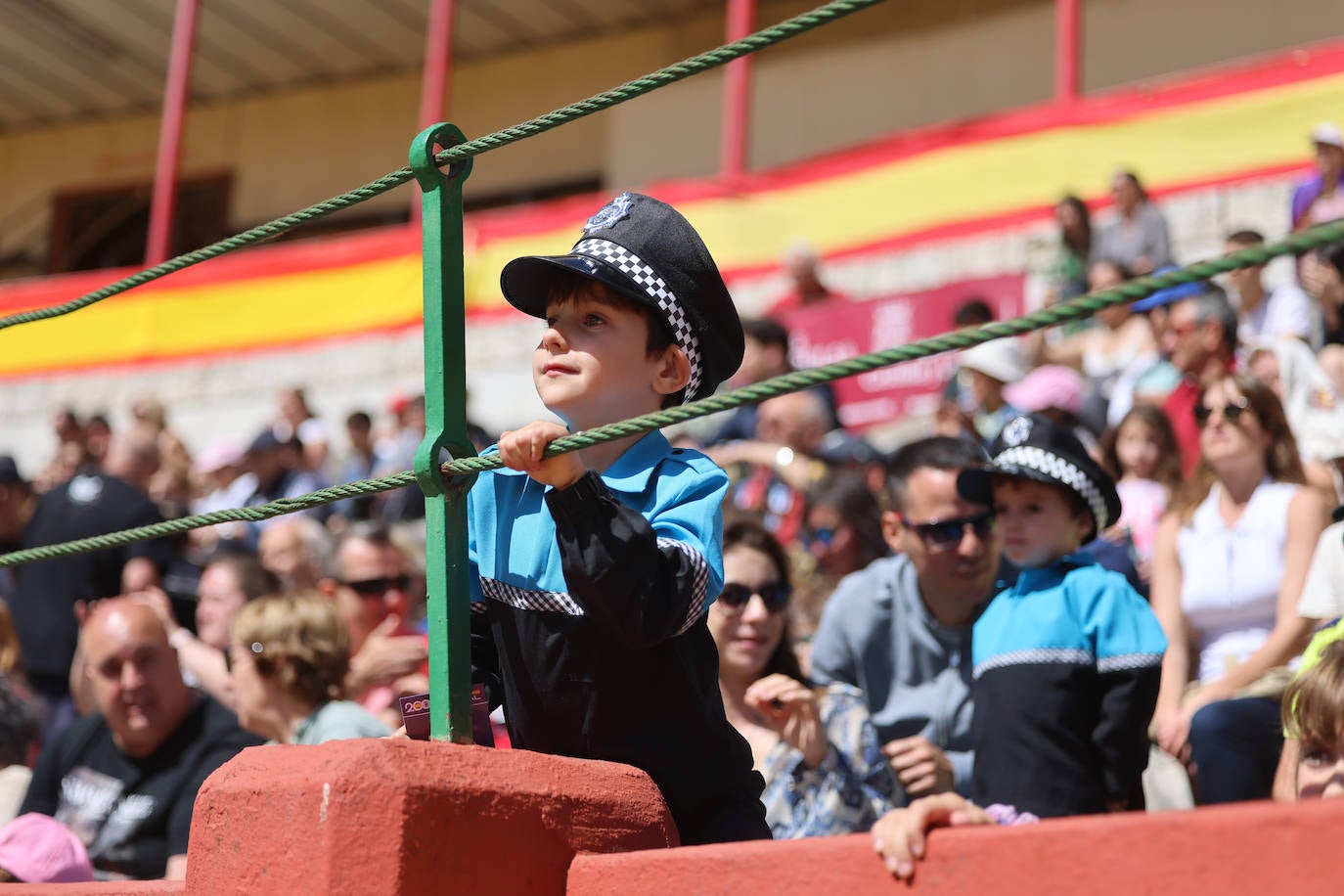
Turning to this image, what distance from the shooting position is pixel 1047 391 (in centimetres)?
686

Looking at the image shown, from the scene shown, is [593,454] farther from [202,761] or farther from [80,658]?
[80,658]

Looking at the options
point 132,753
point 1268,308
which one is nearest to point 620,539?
point 132,753

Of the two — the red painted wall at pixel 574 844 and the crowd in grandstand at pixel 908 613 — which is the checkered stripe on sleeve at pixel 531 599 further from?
the crowd in grandstand at pixel 908 613

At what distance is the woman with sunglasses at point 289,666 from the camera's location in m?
4.22

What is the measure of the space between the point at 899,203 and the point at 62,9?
32.2 feet

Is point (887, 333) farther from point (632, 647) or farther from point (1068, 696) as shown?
point (632, 647)

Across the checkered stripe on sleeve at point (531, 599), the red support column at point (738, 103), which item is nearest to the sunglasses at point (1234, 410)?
the checkered stripe on sleeve at point (531, 599)

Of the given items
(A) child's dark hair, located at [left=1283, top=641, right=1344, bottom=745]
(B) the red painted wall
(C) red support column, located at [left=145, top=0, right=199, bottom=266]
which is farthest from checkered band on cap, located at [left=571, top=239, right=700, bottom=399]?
(C) red support column, located at [left=145, top=0, right=199, bottom=266]

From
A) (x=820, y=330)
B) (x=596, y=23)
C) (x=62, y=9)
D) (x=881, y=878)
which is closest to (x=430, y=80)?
(x=596, y=23)

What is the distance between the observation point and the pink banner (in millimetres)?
9117

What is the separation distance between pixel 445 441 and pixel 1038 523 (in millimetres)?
1960

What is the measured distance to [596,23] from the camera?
52.3 feet

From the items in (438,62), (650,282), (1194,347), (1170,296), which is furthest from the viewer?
(438,62)

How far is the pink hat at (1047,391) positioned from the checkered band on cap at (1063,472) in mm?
2872
